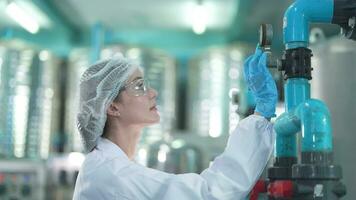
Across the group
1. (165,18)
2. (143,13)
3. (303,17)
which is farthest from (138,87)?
(165,18)

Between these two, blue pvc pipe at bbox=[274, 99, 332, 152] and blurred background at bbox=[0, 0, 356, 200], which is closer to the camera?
blue pvc pipe at bbox=[274, 99, 332, 152]

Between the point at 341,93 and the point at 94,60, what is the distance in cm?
252

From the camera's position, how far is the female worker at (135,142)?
113 centimetres

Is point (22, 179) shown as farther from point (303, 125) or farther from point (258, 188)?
point (303, 125)

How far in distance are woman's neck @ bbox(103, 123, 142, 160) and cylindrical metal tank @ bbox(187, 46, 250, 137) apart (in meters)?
2.26

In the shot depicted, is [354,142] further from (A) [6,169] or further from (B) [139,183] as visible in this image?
(A) [6,169]

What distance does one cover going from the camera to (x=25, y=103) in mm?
3725

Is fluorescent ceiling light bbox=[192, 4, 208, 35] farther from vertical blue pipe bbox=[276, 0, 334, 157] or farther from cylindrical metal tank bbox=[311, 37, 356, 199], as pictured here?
vertical blue pipe bbox=[276, 0, 334, 157]

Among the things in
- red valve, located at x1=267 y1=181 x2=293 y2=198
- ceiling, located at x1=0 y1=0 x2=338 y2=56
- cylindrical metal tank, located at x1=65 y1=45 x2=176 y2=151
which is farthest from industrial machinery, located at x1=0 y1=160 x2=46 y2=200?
red valve, located at x1=267 y1=181 x2=293 y2=198

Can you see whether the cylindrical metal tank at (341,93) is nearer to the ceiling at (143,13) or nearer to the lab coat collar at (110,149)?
the lab coat collar at (110,149)

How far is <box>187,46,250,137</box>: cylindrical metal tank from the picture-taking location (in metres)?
3.79

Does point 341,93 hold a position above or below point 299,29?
below

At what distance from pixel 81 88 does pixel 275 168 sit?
71 centimetres

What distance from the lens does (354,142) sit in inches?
63.5
